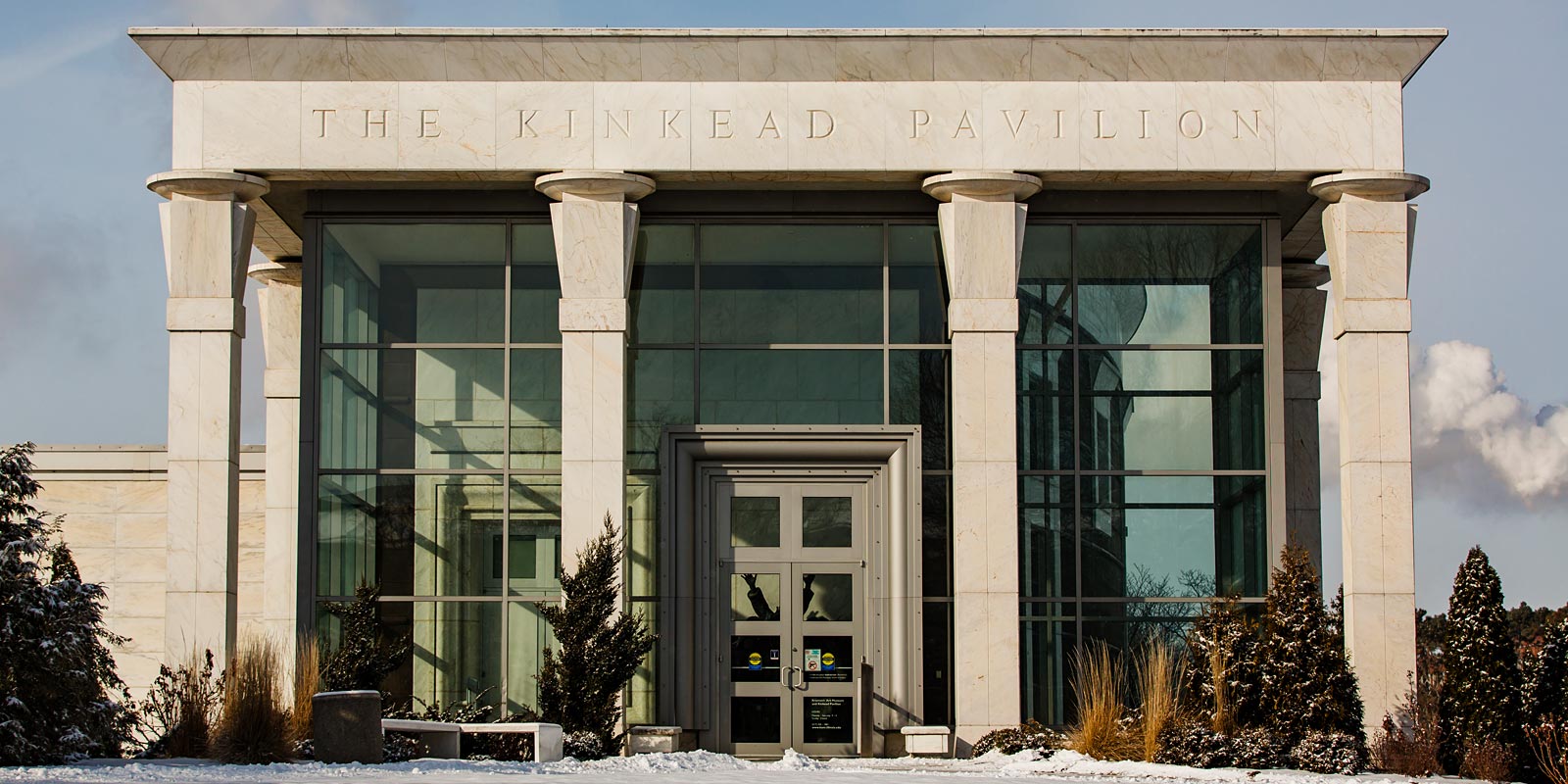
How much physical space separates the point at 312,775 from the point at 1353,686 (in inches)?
456

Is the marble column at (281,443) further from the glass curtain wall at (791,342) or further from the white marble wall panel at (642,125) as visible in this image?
the white marble wall panel at (642,125)

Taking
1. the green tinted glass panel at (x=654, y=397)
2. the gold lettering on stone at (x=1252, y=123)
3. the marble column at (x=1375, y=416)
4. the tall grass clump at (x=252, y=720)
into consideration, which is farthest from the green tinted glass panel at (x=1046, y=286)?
the tall grass clump at (x=252, y=720)

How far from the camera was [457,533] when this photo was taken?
24000 mm

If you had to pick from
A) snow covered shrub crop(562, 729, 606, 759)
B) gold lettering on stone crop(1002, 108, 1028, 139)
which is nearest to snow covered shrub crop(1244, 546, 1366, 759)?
gold lettering on stone crop(1002, 108, 1028, 139)

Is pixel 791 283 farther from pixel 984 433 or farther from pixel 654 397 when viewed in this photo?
pixel 984 433

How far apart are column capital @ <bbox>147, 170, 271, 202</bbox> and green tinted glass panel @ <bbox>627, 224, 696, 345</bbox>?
15.9 ft

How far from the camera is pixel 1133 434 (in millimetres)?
24359

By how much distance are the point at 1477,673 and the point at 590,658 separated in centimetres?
976

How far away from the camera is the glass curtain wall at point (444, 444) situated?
23719mm

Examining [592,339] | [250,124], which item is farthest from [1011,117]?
[250,124]

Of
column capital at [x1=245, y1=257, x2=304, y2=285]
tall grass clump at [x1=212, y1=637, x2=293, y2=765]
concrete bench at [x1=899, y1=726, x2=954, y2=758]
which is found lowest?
concrete bench at [x1=899, y1=726, x2=954, y2=758]

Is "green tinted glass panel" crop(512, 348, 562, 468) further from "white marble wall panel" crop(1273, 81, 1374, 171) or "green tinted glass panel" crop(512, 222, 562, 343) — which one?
"white marble wall panel" crop(1273, 81, 1374, 171)

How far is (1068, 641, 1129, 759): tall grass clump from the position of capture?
20297 mm

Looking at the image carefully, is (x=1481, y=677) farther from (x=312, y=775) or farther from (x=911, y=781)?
(x=312, y=775)
